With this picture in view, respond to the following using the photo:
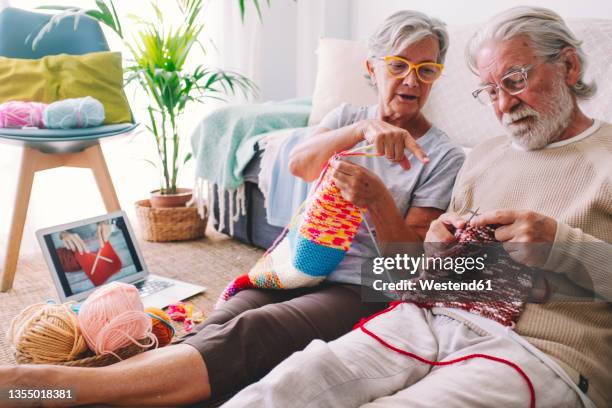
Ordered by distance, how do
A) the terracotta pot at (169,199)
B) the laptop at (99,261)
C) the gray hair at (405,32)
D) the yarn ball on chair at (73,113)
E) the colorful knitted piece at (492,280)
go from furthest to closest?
the terracotta pot at (169,199)
the yarn ball on chair at (73,113)
the laptop at (99,261)
the gray hair at (405,32)
the colorful knitted piece at (492,280)

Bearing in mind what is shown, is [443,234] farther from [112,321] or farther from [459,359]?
[112,321]

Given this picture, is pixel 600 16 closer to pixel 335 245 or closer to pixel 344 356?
pixel 335 245

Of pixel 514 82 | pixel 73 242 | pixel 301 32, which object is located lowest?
pixel 73 242

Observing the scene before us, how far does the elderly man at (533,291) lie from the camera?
872 mm

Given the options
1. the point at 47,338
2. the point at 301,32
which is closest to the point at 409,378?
the point at 47,338

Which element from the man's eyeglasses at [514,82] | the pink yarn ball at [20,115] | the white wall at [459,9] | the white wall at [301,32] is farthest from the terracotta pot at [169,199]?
the man's eyeglasses at [514,82]

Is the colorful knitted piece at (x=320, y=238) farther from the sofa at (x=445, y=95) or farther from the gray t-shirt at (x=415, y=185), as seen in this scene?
the sofa at (x=445, y=95)

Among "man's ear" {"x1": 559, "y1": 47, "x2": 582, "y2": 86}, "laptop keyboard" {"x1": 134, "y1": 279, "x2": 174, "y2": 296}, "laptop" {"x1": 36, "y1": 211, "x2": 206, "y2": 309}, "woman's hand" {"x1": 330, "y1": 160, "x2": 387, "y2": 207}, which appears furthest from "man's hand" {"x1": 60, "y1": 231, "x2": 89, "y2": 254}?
"man's ear" {"x1": 559, "y1": 47, "x2": 582, "y2": 86}

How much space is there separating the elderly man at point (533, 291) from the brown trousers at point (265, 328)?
0.59ft

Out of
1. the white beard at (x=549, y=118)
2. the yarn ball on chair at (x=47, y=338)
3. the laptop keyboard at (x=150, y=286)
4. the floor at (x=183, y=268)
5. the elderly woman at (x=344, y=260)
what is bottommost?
the floor at (x=183, y=268)

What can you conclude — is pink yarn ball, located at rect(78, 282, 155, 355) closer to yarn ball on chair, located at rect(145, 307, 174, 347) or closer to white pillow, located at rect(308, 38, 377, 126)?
yarn ball on chair, located at rect(145, 307, 174, 347)

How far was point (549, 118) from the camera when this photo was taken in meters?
1.06

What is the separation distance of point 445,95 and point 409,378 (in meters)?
1.53

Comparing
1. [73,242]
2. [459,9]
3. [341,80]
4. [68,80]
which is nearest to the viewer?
[73,242]
